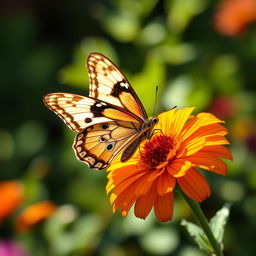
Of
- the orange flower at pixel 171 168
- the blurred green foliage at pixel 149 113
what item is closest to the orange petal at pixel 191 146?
the orange flower at pixel 171 168

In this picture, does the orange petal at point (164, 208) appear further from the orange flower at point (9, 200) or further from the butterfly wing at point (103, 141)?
the orange flower at point (9, 200)

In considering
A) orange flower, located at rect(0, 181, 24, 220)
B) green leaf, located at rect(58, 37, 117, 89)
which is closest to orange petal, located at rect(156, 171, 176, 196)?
green leaf, located at rect(58, 37, 117, 89)

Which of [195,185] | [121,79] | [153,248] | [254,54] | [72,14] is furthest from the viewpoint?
[72,14]

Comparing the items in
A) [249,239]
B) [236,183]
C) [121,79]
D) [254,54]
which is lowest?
[249,239]

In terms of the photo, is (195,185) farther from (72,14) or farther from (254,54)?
(72,14)

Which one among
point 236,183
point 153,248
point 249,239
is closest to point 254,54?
point 236,183

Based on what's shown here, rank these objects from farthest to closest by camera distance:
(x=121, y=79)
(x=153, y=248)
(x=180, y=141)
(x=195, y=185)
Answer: (x=153, y=248) → (x=121, y=79) → (x=180, y=141) → (x=195, y=185)

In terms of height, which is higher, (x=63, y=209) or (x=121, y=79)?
(x=121, y=79)

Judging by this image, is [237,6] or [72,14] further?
[72,14]
